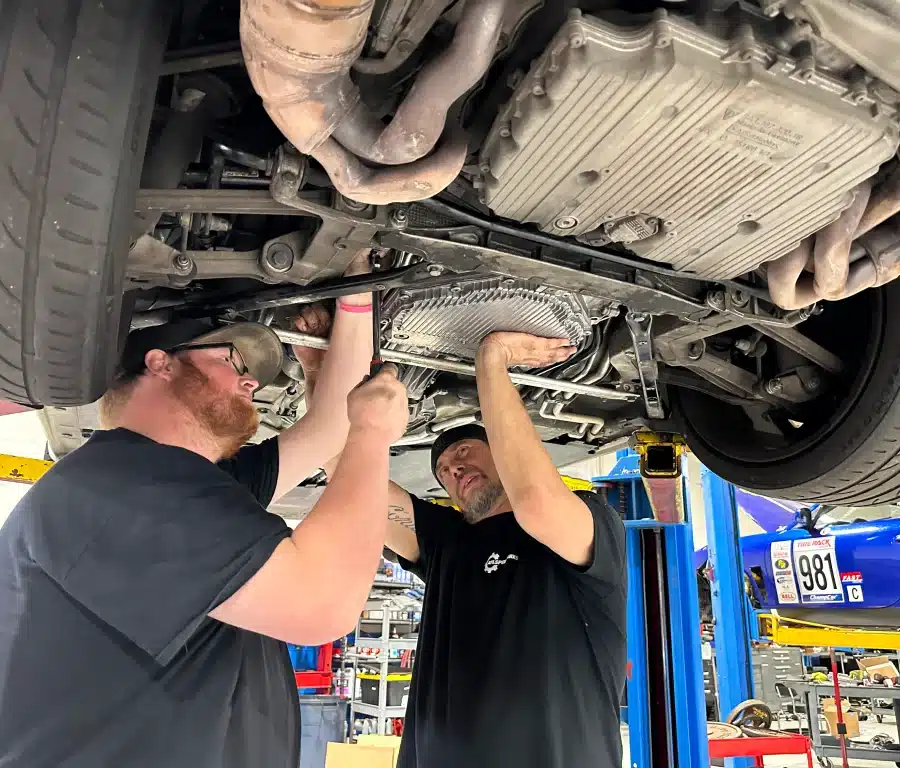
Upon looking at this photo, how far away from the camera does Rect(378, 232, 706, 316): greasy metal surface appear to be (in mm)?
1213

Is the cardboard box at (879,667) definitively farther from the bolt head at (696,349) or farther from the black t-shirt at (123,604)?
the black t-shirt at (123,604)

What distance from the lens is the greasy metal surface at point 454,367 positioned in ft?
5.31

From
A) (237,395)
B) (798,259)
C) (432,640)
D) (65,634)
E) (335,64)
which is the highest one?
(798,259)

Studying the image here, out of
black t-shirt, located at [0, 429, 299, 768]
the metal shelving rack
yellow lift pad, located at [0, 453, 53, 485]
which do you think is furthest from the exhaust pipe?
the metal shelving rack

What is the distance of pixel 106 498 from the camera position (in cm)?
102

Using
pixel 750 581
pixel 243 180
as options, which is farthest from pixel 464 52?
pixel 750 581

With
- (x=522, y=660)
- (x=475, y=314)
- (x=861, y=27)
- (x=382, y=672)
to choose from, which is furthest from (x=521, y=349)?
(x=382, y=672)

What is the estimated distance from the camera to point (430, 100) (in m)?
0.91

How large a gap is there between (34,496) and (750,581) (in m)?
5.32

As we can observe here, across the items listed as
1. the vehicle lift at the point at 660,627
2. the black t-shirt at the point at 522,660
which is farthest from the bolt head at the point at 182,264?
the vehicle lift at the point at 660,627

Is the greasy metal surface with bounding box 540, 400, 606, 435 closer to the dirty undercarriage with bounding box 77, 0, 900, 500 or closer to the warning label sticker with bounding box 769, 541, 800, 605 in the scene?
the dirty undercarriage with bounding box 77, 0, 900, 500

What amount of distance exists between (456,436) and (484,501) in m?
0.22

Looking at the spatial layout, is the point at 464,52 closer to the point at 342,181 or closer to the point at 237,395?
the point at 342,181

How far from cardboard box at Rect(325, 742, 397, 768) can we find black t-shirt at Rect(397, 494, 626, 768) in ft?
8.31
